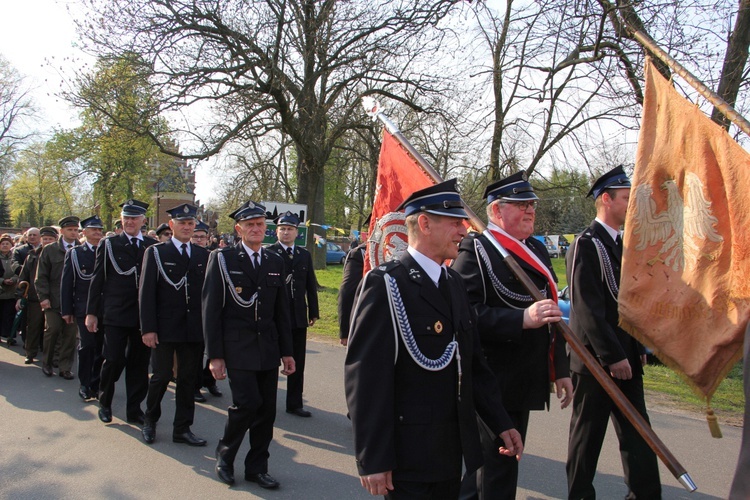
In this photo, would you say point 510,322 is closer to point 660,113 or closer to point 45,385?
point 660,113

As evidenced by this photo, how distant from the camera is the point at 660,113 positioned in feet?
10.1

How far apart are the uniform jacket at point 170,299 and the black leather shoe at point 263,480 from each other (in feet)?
5.21

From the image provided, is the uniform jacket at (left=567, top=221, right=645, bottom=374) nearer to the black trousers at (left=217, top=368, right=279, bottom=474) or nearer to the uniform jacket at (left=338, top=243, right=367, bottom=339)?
the black trousers at (left=217, top=368, right=279, bottom=474)

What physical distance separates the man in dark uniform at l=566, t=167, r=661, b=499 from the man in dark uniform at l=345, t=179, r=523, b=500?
1.51 metres

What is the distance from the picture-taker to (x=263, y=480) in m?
4.55

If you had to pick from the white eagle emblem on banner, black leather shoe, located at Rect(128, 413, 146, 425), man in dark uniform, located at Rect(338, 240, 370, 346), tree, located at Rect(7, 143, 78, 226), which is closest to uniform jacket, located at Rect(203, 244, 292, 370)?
man in dark uniform, located at Rect(338, 240, 370, 346)

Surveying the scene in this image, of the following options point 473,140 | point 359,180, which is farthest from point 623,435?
point 359,180

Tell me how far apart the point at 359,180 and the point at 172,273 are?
45.9m

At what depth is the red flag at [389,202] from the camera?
474 centimetres

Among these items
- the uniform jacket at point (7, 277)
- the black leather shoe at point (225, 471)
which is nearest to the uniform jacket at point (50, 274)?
the uniform jacket at point (7, 277)

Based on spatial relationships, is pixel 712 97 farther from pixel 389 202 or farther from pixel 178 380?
pixel 178 380

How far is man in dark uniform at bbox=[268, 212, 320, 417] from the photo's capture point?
6586 mm

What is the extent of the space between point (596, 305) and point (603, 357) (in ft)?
1.13

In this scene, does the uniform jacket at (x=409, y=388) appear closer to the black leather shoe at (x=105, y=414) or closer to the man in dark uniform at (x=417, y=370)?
the man in dark uniform at (x=417, y=370)
